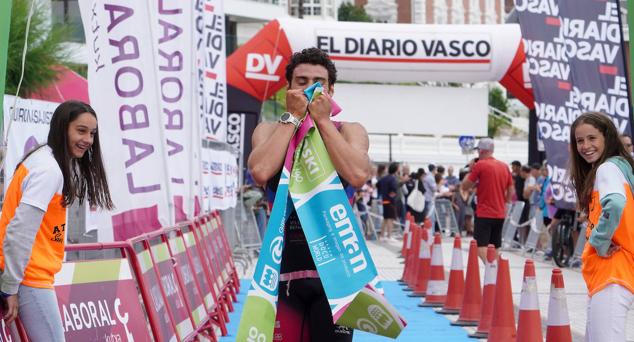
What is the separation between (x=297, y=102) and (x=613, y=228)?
7.04 feet

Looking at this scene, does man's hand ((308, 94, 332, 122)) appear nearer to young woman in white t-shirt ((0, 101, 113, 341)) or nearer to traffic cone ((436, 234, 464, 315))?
young woman in white t-shirt ((0, 101, 113, 341))

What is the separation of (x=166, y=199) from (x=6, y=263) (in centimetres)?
483

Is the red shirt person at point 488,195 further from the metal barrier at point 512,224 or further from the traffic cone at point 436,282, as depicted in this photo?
the metal barrier at point 512,224

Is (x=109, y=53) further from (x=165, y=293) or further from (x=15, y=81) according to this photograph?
(x=15, y=81)

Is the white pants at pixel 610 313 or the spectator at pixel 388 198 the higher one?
the white pants at pixel 610 313

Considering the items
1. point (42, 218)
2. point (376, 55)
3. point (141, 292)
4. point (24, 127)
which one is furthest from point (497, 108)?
point (42, 218)

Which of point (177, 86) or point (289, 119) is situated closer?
point (289, 119)

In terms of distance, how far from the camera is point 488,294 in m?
10.3

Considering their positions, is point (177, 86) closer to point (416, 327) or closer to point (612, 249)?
point (416, 327)

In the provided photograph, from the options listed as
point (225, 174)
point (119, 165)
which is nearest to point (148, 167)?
point (119, 165)

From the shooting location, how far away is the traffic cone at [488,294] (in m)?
10.1

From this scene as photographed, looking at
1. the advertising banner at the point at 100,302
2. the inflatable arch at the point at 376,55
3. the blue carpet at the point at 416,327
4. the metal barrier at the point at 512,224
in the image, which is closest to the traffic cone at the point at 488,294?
the blue carpet at the point at 416,327

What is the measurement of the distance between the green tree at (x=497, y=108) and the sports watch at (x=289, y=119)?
7647 cm

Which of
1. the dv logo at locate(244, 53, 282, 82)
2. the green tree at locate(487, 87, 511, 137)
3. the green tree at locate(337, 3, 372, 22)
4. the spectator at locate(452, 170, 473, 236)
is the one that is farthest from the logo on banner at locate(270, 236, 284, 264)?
the green tree at locate(337, 3, 372, 22)
